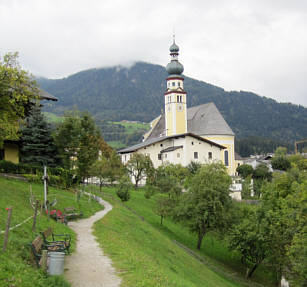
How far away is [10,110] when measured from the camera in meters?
25.0

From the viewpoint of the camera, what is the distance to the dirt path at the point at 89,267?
1084cm

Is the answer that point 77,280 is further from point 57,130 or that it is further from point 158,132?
point 158,132

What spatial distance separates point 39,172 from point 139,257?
723 inches

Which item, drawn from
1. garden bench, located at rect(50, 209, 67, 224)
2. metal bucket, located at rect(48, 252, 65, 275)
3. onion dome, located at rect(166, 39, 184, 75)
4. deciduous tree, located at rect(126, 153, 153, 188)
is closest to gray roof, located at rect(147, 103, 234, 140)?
onion dome, located at rect(166, 39, 184, 75)

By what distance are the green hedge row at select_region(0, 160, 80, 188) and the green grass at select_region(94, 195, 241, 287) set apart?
8.05m

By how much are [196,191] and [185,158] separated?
115 ft

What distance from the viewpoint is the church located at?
229 ft

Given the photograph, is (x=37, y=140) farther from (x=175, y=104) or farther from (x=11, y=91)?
(x=175, y=104)

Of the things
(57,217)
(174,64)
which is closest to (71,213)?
(57,217)

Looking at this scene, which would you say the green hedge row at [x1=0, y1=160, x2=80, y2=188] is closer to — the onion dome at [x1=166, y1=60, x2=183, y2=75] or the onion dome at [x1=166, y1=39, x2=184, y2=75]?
the onion dome at [x1=166, y1=60, x2=183, y2=75]

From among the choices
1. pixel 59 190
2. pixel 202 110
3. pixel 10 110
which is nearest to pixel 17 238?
pixel 10 110

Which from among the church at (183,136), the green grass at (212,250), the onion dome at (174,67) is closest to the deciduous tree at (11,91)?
the green grass at (212,250)

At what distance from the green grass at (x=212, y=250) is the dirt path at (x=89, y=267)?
14143mm

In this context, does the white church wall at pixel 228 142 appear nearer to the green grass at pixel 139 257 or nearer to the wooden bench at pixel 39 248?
the green grass at pixel 139 257
